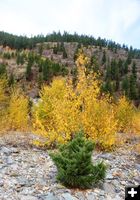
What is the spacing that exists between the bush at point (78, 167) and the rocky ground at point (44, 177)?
33 cm

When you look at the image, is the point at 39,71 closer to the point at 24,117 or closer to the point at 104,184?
the point at 24,117

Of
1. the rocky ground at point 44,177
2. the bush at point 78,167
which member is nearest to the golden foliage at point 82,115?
the rocky ground at point 44,177

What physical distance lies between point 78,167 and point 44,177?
6.59 ft

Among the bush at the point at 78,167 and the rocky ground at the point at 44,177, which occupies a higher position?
the bush at the point at 78,167

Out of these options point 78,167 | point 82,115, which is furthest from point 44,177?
point 82,115

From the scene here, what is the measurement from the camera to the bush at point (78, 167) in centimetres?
1684

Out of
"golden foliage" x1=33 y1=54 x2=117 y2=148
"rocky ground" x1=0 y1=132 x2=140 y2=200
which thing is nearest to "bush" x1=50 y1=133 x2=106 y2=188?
"rocky ground" x1=0 y1=132 x2=140 y2=200

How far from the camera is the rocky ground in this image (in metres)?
16.2

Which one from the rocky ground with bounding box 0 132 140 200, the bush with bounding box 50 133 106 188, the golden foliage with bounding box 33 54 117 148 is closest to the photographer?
the rocky ground with bounding box 0 132 140 200

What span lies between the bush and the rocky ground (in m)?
0.33

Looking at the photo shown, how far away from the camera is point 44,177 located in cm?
1819

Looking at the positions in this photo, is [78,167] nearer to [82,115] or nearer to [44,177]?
[44,177]

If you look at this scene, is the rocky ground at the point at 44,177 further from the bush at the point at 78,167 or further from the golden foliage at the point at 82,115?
the golden foliage at the point at 82,115

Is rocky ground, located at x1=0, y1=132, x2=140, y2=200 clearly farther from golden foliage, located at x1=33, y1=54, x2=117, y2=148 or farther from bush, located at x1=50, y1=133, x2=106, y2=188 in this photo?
golden foliage, located at x1=33, y1=54, x2=117, y2=148
